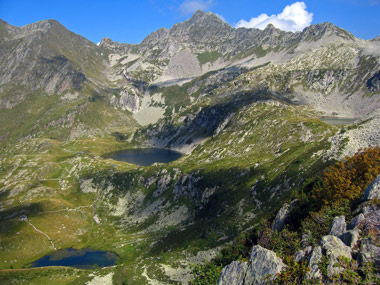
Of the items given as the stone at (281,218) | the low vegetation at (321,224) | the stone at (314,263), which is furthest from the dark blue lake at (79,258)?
the stone at (314,263)

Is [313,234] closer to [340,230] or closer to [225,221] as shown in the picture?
[340,230]

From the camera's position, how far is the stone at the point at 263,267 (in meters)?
23.7

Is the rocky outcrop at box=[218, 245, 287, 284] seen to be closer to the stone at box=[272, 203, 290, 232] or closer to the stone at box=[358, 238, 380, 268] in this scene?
the stone at box=[358, 238, 380, 268]

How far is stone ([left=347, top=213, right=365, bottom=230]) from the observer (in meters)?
22.8

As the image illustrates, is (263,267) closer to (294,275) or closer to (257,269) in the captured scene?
(257,269)

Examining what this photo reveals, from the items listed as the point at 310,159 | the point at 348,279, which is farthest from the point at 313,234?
the point at 310,159

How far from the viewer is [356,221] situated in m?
23.4

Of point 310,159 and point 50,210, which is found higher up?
point 310,159

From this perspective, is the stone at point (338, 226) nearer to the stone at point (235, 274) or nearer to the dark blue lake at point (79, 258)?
the stone at point (235, 274)

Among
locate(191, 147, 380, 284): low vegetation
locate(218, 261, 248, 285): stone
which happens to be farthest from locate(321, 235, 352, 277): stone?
locate(218, 261, 248, 285): stone

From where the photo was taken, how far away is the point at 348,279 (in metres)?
18.7

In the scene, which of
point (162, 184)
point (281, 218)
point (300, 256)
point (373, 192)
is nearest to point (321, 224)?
point (300, 256)

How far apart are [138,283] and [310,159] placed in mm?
53752

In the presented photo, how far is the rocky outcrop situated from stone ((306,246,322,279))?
300cm
